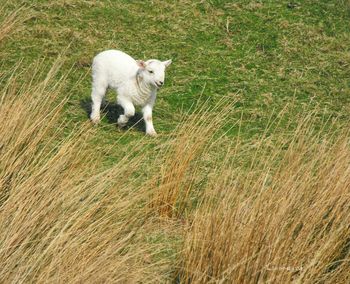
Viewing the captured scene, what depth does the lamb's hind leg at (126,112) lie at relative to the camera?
774 cm

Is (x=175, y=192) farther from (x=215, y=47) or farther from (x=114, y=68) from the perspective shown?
(x=215, y=47)

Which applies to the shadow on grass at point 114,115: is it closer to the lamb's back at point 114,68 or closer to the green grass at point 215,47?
the green grass at point 215,47

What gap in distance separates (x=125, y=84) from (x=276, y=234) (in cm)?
358

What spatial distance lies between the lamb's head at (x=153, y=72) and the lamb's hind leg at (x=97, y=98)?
0.60 m

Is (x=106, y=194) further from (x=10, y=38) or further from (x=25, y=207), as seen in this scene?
(x=10, y=38)

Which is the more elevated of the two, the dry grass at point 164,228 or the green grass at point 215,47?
the dry grass at point 164,228

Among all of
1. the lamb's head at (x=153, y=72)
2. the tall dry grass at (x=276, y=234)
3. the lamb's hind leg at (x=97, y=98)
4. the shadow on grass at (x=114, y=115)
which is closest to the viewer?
the tall dry grass at (x=276, y=234)

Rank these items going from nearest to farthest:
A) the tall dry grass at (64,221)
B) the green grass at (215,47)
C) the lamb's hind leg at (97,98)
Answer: the tall dry grass at (64,221)
the lamb's hind leg at (97,98)
the green grass at (215,47)

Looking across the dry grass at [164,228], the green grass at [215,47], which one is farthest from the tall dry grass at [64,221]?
the green grass at [215,47]

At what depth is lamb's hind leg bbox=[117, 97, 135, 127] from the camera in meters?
7.74

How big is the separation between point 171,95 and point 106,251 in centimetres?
476

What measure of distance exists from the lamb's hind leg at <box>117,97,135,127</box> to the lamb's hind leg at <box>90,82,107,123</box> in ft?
0.74

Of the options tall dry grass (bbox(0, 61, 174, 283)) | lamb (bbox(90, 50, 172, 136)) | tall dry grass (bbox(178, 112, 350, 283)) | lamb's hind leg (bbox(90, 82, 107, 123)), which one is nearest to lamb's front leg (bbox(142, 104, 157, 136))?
lamb (bbox(90, 50, 172, 136))

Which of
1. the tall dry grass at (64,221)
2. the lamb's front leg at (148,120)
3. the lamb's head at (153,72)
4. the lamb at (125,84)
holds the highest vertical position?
the tall dry grass at (64,221)
